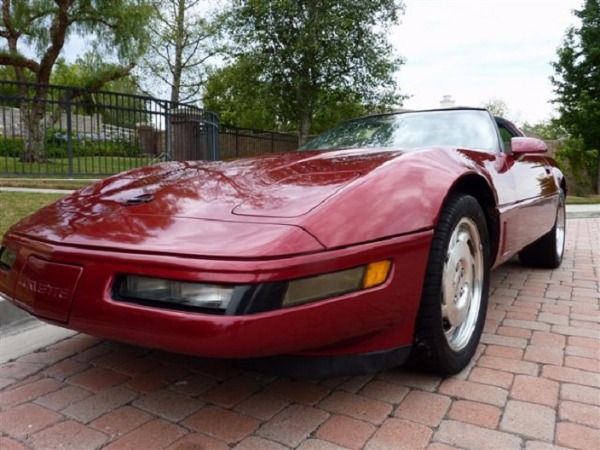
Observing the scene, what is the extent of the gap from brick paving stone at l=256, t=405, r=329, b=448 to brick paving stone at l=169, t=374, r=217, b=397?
14.8 inches

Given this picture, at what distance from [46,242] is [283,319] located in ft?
3.17

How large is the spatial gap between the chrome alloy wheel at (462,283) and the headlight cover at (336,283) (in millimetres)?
452

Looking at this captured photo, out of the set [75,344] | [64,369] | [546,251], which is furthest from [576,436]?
[546,251]

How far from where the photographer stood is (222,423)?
1.75 m

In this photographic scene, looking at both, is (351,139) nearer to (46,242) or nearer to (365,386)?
(365,386)

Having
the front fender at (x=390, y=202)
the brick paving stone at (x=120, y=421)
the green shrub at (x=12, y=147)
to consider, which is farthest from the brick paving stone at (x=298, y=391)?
the green shrub at (x=12, y=147)

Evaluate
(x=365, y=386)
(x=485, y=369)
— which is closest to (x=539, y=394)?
(x=485, y=369)

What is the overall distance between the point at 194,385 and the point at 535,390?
1403 mm

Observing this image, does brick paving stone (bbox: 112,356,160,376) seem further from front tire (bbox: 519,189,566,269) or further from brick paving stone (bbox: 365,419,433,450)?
front tire (bbox: 519,189,566,269)

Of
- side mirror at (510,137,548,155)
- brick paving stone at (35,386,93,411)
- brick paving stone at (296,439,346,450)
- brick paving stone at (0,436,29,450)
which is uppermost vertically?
side mirror at (510,137,548,155)

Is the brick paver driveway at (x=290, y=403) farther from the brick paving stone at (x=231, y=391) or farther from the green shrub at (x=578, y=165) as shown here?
the green shrub at (x=578, y=165)

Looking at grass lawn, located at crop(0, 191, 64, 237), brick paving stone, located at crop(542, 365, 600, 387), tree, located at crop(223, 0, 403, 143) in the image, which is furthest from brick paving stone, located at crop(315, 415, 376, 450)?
tree, located at crop(223, 0, 403, 143)

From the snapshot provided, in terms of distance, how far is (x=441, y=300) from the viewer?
194cm

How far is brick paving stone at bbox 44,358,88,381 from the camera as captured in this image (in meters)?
2.15
